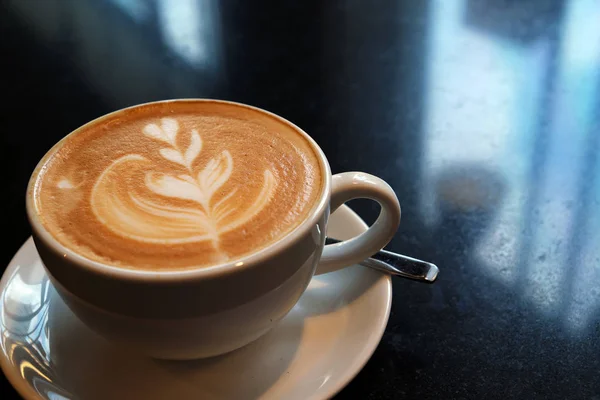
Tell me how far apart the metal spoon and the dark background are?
0.16ft

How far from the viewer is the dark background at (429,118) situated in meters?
0.68

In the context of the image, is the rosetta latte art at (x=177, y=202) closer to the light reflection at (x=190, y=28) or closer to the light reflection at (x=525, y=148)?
the light reflection at (x=525, y=148)

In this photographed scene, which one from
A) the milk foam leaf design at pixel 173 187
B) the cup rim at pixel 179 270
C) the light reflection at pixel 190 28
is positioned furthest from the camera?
the light reflection at pixel 190 28

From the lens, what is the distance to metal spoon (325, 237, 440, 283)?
698 mm

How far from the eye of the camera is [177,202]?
59 centimetres

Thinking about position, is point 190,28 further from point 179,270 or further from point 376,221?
point 179,270

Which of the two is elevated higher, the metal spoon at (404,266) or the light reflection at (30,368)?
the metal spoon at (404,266)

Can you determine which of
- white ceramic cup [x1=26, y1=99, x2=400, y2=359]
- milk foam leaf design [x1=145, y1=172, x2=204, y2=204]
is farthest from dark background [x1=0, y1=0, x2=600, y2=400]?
milk foam leaf design [x1=145, y1=172, x2=204, y2=204]

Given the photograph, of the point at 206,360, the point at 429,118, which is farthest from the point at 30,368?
the point at 429,118

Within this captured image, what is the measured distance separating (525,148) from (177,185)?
63cm

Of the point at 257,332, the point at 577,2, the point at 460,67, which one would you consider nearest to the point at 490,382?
the point at 257,332

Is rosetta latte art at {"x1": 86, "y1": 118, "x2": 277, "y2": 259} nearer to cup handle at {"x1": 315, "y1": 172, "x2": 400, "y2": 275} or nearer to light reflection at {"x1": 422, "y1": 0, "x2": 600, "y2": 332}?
cup handle at {"x1": 315, "y1": 172, "x2": 400, "y2": 275}

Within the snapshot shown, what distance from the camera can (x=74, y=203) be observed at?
1.92 ft

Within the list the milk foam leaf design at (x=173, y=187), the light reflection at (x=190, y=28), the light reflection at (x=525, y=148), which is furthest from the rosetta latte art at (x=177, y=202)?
the light reflection at (x=190, y=28)
